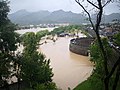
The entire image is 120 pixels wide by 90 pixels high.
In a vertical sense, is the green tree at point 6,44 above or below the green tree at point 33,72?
above

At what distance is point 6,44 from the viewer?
1291cm

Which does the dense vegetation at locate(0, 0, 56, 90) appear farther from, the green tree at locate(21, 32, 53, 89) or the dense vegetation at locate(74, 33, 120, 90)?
the dense vegetation at locate(74, 33, 120, 90)

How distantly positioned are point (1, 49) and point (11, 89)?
4.75 m

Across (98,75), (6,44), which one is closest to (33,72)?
(6,44)

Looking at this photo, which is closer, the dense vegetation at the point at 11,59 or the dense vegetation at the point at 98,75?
the dense vegetation at the point at 11,59

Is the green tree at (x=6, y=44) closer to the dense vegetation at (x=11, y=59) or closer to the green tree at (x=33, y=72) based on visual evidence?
the dense vegetation at (x=11, y=59)

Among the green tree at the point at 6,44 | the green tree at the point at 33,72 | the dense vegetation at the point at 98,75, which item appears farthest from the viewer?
the dense vegetation at the point at 98,75

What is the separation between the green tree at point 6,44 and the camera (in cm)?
1253

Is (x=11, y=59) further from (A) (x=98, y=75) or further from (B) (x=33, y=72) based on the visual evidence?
(A) (x=98, y=75)

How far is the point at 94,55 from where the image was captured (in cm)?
2297

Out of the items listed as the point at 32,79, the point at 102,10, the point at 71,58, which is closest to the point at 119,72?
the point at 102,10

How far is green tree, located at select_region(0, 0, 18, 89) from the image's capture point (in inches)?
493

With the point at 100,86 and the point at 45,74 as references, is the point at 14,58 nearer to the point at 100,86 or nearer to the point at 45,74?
the point at 45,74

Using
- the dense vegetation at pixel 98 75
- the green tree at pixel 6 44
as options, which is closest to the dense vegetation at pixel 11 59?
the green tree at pixel 6 44
